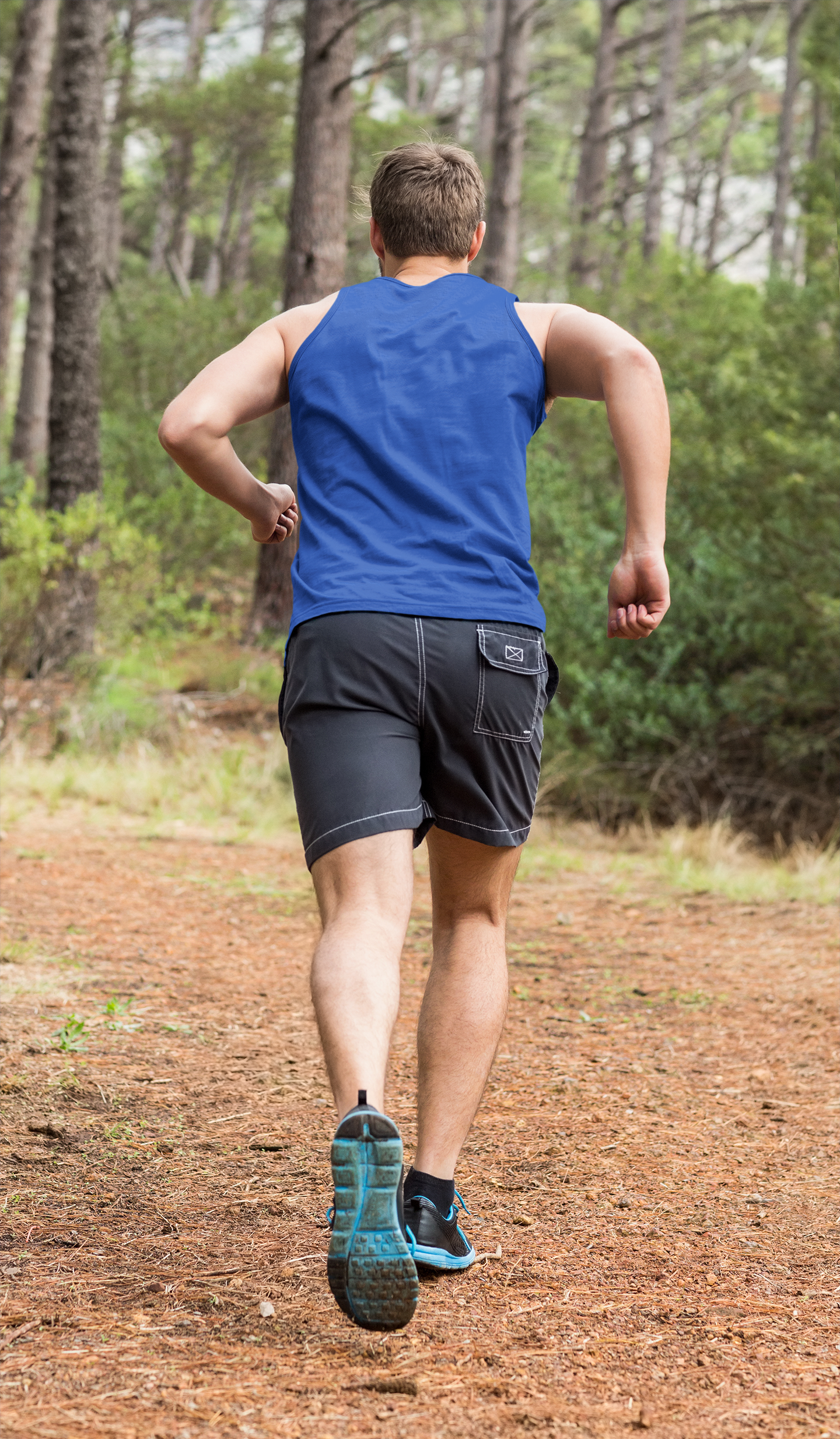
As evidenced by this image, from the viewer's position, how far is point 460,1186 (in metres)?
2.92

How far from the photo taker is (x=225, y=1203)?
2748mm

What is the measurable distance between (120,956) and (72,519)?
407 cm

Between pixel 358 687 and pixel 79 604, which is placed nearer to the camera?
pixel 358 687

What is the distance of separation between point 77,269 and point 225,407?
8849 millimetres

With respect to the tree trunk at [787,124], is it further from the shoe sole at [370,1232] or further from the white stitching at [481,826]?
the shoe sole at [370,1232]

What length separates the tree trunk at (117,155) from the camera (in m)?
21.6

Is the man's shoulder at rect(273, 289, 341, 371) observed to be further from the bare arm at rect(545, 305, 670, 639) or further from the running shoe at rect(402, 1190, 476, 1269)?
the running shoe at rect(402, 1190, 476, 1269)

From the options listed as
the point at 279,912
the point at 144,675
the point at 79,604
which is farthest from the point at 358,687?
the point at 144,675

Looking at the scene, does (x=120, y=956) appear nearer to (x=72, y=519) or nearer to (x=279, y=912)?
(x=279, y=912)

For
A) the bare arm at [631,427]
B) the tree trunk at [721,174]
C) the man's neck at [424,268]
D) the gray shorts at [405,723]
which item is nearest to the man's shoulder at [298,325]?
the man's neck at [424,268]

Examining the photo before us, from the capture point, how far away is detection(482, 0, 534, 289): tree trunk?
52.5 feet

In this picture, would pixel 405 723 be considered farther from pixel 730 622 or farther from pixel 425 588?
pixel 730 622

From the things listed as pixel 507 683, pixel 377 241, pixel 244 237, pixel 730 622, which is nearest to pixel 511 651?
pixel 507 683

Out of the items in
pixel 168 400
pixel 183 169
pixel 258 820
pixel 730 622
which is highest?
pixel 183 169
